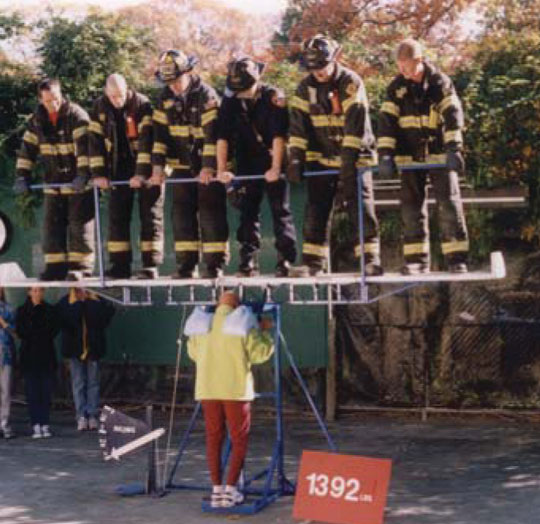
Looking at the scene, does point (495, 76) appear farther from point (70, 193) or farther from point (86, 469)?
point (86, 469)

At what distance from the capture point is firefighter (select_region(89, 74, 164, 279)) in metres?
11.3

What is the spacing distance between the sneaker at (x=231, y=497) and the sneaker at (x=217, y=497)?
0.03m

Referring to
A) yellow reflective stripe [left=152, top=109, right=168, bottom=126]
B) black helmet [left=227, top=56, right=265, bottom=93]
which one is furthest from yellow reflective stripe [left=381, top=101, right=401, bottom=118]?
yellow reflective stripe [left=152, top=109, right=168, bottom=126]

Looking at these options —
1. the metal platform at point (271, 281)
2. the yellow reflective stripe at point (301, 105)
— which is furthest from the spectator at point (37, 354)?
the yellow reflective stripe at point (301, 105)

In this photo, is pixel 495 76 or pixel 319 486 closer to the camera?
pixel 319 486

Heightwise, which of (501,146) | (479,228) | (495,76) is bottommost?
(479,228)

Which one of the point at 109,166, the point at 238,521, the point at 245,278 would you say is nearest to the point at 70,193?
the point at 109,166

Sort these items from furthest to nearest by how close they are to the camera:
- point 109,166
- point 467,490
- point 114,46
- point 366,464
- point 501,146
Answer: point 114,46 → point 501,146 → point 109,166 → point 467,490 → point 366,464

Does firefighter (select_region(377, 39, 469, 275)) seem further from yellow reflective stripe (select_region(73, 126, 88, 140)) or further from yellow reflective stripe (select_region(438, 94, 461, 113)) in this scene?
yellow reflective stripe (select_region(73, 126, 88, 140))

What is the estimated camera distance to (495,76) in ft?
48.2

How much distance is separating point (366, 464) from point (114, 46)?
9305 millimetres

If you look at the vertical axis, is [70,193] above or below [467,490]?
above

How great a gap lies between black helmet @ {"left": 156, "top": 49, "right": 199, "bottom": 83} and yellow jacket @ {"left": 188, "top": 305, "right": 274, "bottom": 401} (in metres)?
2.41

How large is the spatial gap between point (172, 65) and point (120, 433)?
11.8 feet
